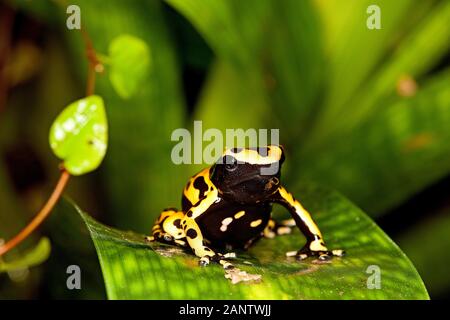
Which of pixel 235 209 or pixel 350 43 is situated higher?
pixel 350 43

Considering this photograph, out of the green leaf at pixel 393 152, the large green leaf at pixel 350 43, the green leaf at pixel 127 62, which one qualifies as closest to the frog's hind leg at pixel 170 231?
the green leaf at pixel 127 62

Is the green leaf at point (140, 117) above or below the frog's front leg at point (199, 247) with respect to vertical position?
above

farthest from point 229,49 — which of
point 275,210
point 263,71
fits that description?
point 275,210

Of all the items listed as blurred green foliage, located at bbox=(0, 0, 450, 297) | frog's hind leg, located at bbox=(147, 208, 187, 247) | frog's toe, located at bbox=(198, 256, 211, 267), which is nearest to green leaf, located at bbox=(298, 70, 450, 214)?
blurred green foliage, located at bbox=(0, 0, 450, 297)

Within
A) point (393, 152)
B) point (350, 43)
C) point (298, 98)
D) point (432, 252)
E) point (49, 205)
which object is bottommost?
point (432, 252)

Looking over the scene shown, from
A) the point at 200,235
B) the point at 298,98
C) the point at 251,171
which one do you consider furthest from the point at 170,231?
the point at 298,98

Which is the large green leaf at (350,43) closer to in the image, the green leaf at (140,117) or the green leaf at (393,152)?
the green leaf at (393,152)

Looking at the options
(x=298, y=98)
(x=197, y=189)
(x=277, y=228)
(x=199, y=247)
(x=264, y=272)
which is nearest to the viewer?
(x=264, y=272)

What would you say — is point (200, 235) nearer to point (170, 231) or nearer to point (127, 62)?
point (170, 231)
